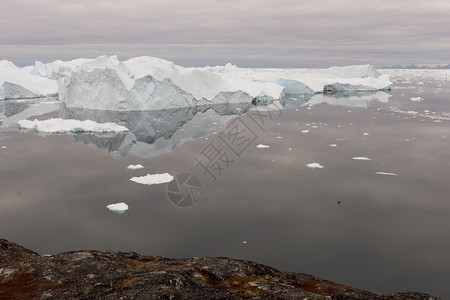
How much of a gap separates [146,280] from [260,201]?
6.81m

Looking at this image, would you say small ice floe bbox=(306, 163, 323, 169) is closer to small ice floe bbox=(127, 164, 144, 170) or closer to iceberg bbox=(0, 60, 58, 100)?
small ice floe bbox=(127, 164, 144, 170)

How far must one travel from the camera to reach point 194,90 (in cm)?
3481

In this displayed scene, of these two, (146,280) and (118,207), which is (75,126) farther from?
(146,280)

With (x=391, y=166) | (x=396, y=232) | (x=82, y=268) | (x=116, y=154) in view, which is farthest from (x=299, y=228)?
(x=116, y=154)

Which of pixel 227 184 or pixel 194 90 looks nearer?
pixel 227 184

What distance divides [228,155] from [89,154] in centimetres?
651

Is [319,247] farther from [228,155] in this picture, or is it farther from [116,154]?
[116,154]

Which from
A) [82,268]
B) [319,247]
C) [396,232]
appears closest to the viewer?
[82,268]

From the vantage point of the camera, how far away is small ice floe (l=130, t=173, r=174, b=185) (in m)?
12.5

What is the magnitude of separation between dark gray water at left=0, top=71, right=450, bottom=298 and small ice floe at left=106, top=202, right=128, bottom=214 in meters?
0.17

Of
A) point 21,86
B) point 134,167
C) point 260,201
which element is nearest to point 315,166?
point 260,201

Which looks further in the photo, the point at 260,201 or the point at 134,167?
the point at 134,167

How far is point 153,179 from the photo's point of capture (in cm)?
1266

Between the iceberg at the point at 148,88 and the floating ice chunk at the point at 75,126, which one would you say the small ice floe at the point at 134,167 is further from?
the iceberg at the point at 148,88
